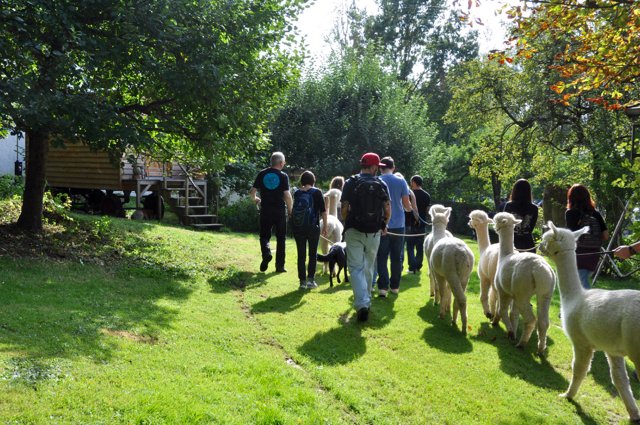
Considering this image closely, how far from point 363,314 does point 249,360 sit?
232 cm

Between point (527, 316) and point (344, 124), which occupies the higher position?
point (344, 124)

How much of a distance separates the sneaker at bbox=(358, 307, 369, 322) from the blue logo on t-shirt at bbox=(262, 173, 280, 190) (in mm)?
3397

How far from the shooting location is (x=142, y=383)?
4414 millimetres

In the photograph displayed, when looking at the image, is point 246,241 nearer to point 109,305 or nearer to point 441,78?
point 109,305

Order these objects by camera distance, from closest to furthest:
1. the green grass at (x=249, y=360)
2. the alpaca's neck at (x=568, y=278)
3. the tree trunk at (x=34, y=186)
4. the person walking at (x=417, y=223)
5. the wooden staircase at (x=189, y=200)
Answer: the green grass at (x=249, y=360), the alpaca's neck at (x=568, y=278), the tree trunk at (x=34, y=186), the person walking at (x=417, y=223), the wooden staircase at (x=189, y=200)

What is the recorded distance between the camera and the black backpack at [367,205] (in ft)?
24.2

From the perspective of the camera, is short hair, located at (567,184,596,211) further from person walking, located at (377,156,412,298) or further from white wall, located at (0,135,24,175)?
white wall, located at (0,135,24,175)

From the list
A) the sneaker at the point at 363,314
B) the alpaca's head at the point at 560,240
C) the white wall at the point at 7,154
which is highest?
the white wall at the point at 7,154

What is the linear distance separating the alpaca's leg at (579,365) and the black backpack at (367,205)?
3.04 metres

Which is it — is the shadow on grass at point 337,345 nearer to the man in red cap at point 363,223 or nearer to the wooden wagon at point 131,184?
the man in red cap at point 363,223

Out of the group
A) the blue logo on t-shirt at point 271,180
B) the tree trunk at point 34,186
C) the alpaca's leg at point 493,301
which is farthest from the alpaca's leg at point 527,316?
the tree trunk at point 34,186

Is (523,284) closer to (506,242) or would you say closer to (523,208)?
(506,242)

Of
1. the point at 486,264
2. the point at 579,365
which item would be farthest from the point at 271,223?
the point at 579,365

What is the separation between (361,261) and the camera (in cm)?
747
